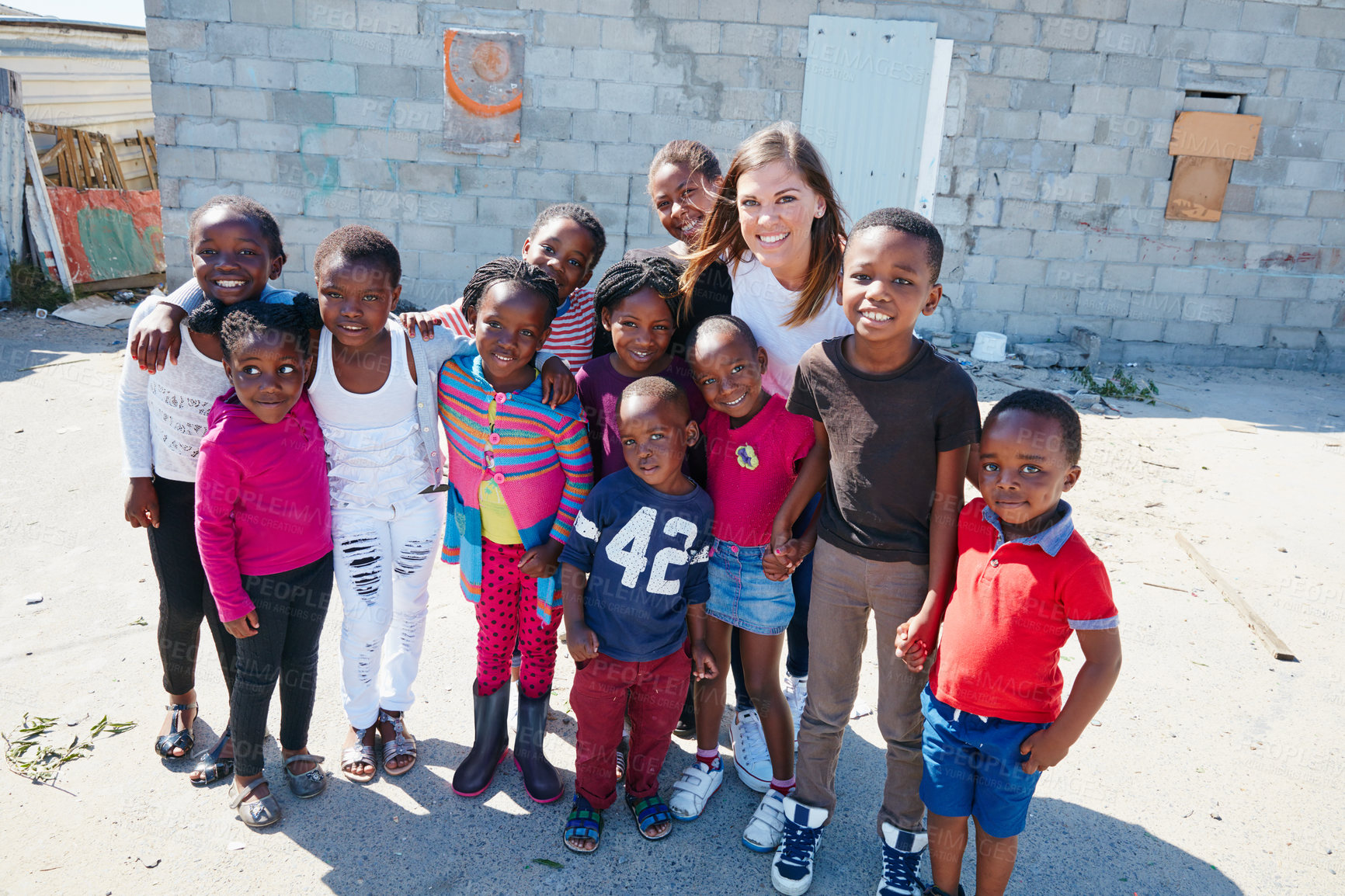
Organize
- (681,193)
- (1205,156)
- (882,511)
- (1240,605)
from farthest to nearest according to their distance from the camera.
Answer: (1205,156), (1240,605), (681,193), (882,511)

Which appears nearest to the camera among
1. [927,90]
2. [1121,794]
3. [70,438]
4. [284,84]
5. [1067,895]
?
[1067,895]

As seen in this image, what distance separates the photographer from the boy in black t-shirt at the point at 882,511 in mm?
1902

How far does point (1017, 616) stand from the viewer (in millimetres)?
1805

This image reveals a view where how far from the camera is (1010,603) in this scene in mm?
1812

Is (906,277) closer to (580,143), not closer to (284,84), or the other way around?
(580,143)

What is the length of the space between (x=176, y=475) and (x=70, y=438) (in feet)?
11.4

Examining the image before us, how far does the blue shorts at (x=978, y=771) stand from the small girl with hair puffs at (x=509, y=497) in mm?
1098

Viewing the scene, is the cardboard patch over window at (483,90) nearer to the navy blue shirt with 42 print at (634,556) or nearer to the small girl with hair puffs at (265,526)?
the small girl with hair puffs at (265,526)

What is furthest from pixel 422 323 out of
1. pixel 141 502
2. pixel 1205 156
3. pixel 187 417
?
pixel 1205 156

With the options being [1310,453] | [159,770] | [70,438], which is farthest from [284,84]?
[1310,453]

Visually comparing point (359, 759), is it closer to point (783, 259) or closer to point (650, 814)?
point (650, 814)

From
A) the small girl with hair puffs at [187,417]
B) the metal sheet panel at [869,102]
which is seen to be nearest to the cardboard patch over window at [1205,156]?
the metal sheet panel at [869,102]

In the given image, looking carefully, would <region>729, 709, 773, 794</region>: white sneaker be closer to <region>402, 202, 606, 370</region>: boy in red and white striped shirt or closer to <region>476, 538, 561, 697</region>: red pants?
<region>476, 538, 561, 697</region>: red pants

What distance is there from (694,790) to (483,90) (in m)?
6.20
